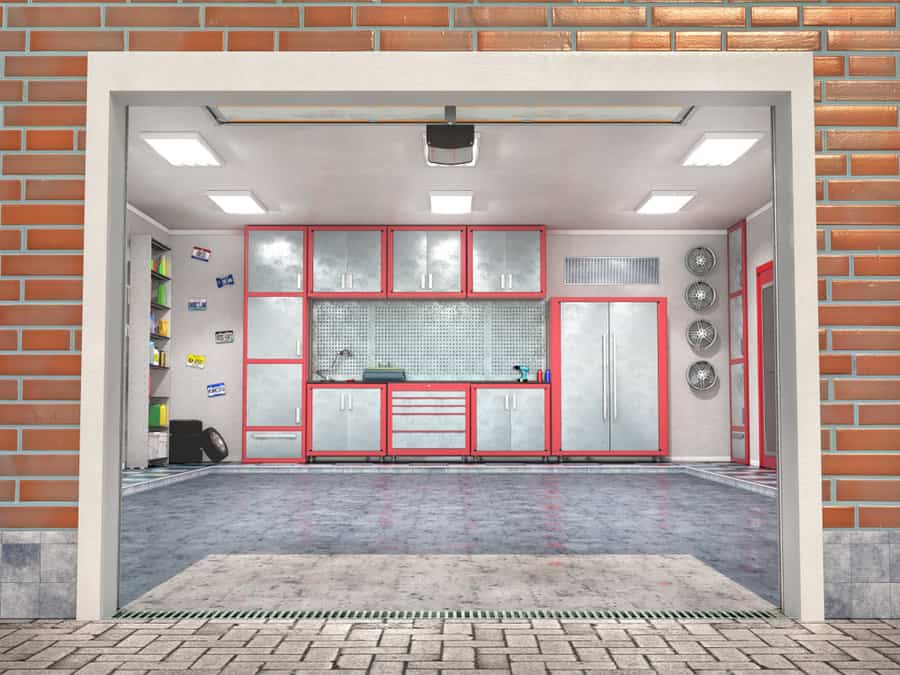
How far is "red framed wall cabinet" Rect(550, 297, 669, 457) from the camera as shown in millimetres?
8922

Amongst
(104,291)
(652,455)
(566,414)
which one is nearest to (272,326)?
(566,414)

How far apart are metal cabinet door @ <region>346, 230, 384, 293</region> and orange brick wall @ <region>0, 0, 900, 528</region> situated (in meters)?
6.38

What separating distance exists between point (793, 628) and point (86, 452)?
2508 millimetres

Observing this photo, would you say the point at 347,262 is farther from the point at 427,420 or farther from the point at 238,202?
the point at 427,420

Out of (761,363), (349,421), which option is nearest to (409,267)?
(349,421)

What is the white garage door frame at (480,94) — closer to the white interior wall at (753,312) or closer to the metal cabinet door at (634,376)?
the white interior wall at (753,312)

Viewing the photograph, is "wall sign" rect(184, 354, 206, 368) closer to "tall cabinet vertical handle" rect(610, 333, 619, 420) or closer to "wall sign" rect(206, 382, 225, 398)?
"wall sign" rect(206, 382, 225, 398)

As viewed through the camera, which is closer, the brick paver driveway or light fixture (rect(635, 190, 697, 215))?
the brick paver driveway

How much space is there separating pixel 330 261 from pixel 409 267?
958 mm

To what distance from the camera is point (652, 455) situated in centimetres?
895

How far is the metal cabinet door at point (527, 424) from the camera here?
8875 millimetres

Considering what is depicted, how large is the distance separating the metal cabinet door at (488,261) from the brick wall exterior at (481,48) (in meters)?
6.36

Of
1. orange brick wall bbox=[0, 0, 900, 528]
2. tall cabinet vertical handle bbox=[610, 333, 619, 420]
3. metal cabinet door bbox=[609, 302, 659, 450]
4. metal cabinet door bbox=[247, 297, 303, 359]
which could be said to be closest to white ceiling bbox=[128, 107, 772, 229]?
metal cabinet door bbox=[247, 297, 303, 359]

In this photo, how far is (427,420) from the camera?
887cm
